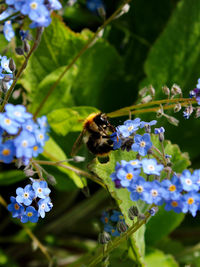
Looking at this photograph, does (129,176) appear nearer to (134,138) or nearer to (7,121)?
(134,138)

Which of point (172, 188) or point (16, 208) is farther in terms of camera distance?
point (16, 208)

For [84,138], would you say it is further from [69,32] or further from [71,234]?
[71,234]

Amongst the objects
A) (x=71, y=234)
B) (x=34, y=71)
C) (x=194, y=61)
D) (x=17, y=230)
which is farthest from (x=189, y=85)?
(x=17, y=230)

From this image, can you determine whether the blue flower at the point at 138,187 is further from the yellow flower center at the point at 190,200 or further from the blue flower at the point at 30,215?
the blue flower at the point at 30,215

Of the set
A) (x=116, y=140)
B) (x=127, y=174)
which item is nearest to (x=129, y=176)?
(x=127, y=174)

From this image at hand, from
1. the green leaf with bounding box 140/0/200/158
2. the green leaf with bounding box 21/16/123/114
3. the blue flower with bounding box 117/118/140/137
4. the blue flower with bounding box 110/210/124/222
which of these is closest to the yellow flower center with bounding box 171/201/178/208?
the blue flower with bounding box 117/118/140/137
